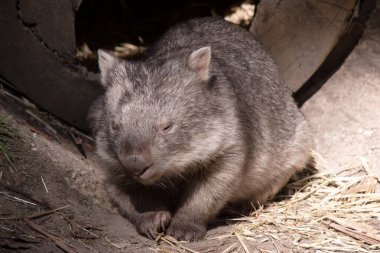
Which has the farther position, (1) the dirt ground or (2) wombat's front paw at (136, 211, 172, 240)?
(2) wombat's front paw at (136, 211, 172, 240)

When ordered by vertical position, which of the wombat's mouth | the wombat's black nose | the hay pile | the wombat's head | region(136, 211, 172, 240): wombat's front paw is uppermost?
the wombat's head

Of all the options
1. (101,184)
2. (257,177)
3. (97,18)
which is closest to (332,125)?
(257,177)

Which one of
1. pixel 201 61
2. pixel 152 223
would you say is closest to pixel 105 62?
pixel 201 61

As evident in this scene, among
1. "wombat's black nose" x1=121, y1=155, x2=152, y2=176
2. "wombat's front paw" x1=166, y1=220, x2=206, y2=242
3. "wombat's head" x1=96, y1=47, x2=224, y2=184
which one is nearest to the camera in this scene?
"wombat's black nose" x1=121, y1=155, x2=152, y2=176

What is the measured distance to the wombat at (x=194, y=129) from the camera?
418cm

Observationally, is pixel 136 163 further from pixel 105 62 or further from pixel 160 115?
pixel 105 62

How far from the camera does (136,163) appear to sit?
3963 millimetres

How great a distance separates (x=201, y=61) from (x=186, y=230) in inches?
46.6

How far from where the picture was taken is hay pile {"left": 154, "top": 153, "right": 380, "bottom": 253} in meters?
4.49

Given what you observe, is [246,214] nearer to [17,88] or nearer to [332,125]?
[332,125]

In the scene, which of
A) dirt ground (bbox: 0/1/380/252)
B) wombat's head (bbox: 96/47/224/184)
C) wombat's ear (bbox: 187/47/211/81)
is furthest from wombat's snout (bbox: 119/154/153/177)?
wombat's ear (bbox: 187/47/211/81)

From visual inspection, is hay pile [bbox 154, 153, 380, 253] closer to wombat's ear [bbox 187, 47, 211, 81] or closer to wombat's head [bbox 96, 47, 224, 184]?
wombat's head [bbox 96, 47, 224, 184]

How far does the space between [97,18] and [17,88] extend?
2.46m

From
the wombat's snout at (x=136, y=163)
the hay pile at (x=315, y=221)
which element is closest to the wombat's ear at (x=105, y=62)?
the wombat's snout at (x=136, y=163)
